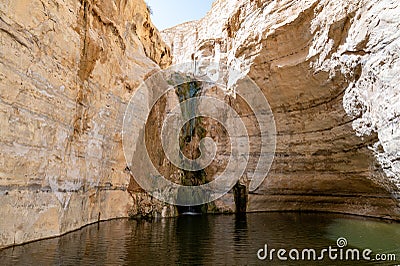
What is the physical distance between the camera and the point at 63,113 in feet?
26.0

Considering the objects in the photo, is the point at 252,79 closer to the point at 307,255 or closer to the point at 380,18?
the point at 380,18

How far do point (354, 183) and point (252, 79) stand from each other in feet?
19.8

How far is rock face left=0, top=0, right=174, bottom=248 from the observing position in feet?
19.9

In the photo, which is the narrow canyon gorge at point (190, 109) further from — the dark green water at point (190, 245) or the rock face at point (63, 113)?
the dark green water at point (190, 245)

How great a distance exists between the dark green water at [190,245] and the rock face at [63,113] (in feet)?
2.84

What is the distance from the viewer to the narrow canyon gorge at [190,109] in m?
6.59

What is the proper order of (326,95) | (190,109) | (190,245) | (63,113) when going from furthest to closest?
1. (190,109)
2. (326,95)
3. (63,113)
4. (190,245)

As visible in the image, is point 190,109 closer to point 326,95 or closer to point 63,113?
point 326,95

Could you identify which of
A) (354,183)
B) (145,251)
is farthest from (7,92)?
(354,183)

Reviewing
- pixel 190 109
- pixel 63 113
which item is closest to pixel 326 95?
pixel 190 109

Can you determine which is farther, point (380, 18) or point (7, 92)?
point (380, 18)

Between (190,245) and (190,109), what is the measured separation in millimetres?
11521

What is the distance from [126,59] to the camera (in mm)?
12281

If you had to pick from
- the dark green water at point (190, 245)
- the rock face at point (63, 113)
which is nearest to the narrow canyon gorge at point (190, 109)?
the rock face at point (63, 113)
